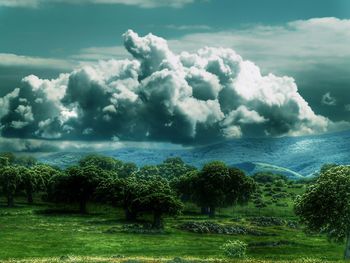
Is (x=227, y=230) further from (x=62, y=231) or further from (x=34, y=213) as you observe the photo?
(x=34, y=213)

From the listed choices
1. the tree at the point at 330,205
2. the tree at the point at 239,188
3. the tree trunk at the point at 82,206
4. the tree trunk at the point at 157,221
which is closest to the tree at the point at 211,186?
the tree at the point at 239,188

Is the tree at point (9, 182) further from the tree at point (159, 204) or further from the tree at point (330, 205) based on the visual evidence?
the tree at point (330, 205)

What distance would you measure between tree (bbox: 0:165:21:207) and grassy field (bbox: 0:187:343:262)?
714cm

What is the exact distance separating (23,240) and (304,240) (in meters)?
54.9

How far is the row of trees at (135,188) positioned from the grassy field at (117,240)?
16.9 feet

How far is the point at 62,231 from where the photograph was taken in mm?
113562

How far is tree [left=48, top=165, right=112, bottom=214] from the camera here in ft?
531

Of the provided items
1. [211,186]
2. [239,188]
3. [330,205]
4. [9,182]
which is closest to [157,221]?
[211,186]

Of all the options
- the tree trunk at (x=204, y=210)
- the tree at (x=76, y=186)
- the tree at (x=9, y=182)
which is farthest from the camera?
the tree trunk at (x=204, y=210)

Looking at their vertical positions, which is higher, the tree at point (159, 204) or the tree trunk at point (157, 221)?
the tree at point (159, 204)

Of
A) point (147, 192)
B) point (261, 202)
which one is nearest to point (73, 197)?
point (147, 192)

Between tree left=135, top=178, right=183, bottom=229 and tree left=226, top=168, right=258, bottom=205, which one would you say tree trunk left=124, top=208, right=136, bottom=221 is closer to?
tree left=135, top=178, right=183, bottom=229

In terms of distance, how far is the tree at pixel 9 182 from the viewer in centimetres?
16125

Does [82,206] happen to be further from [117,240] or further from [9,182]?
[117,240]
